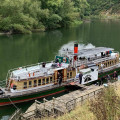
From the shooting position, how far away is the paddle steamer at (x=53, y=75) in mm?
18969

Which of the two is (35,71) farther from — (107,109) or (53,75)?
(107,109)

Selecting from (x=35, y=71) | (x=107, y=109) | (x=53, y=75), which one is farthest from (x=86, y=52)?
(x=107, y=109)

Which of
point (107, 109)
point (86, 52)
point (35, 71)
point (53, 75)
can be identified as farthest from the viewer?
point (86, 52)

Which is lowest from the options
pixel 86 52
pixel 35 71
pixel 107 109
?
pixel 35 71

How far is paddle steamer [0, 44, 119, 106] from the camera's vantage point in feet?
62.2

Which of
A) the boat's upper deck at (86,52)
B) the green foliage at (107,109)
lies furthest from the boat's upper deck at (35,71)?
the green foliage at (107,109)

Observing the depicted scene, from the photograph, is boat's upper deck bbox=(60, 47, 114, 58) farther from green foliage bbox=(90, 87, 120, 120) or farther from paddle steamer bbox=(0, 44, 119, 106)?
green foliage bbox=(90, 87, 120, 120)

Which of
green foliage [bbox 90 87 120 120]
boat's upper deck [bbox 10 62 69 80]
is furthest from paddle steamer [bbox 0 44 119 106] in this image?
green foliage [bbox 90 87 120 120]

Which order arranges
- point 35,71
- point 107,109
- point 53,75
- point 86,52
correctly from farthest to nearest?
1. point 86,52
2. point 53,75
3. point 35,71
4. point 107,109

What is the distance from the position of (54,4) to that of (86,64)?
189 feet

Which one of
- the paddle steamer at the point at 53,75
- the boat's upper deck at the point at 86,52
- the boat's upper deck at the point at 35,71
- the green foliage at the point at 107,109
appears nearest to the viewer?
the green foliage at the point at 107,109

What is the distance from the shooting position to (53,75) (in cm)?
2086

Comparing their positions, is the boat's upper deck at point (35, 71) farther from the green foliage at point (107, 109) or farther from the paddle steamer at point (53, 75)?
the green foliage at point (107, 109)

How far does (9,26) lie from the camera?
205 ft
